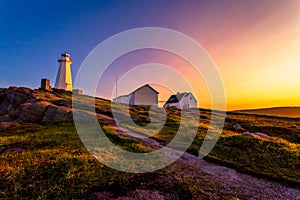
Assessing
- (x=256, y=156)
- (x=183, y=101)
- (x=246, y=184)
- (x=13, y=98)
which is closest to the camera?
(x=246, y=184)

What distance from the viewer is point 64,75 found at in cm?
6378

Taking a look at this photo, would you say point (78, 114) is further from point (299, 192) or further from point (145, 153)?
point (299, 192)

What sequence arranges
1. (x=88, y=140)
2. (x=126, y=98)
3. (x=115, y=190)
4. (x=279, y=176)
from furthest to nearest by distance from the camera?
(x=126, y=98) < (x=88, y=140) < (x=279, y=176) < (x=115, y=190)

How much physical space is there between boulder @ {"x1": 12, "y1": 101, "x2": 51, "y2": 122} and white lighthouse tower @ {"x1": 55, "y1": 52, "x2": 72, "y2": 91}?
120 ft

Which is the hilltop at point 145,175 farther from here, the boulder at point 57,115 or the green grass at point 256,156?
the boulder at point 57,115

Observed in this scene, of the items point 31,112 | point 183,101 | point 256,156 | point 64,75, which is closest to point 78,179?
point 256,156

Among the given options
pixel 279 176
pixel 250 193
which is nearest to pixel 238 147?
pixel 279 176

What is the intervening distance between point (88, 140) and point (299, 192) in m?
13.9

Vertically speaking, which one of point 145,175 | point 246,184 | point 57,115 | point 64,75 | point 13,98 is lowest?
point 246,184

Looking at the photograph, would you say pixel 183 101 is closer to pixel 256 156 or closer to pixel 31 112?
pixel 31 112

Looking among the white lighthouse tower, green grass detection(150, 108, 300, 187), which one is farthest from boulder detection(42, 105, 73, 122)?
the white lighthouse tower

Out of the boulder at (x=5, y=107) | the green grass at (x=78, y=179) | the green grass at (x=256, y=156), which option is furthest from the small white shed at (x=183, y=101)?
the green grass at (x=78, y=179)

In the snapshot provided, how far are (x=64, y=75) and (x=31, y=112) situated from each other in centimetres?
4000

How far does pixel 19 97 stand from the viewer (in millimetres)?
37000
